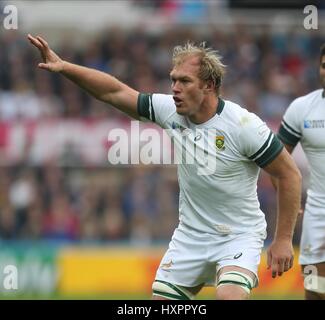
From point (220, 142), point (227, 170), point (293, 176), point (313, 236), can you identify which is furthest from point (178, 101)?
point (313, 236)

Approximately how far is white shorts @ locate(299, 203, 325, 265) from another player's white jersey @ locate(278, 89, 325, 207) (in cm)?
9

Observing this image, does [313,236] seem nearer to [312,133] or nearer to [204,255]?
[312,133]

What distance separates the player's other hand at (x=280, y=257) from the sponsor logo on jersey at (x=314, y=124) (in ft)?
4.81

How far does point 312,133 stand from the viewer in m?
8.70

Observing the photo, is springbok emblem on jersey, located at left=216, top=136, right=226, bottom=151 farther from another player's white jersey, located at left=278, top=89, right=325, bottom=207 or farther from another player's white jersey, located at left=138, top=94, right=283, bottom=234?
another player's white jersey, located at left=278, top=89, right=325, bottom=207

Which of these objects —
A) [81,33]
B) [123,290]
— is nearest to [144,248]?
[123,290]

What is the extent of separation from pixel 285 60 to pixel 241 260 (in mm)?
13059

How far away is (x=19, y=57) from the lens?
1914 centimetres

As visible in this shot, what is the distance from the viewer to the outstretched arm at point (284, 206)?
7523mm

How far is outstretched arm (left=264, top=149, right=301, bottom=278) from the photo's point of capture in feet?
24.7

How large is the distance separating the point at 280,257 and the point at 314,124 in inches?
63.4

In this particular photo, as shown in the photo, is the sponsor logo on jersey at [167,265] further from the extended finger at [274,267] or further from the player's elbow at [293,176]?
the player's elbow at [293,176]

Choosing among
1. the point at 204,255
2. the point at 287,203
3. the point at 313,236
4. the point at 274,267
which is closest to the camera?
the point at 274,267
